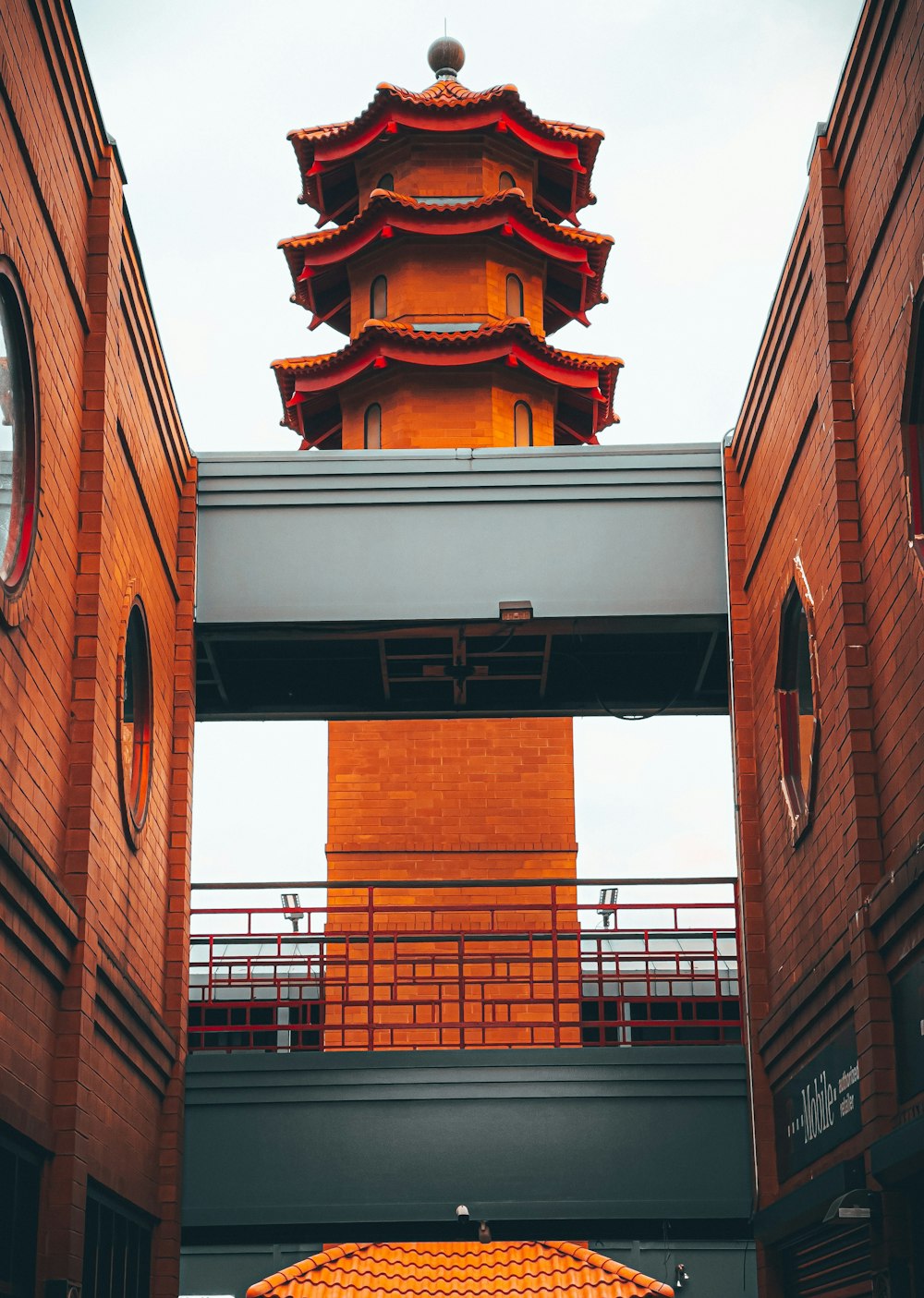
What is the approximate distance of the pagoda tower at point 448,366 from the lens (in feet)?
69.5

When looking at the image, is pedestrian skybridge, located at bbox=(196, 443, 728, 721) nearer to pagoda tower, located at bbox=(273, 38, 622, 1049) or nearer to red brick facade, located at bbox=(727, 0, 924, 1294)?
red brick facade, located at bbox=(727, 0, 924, 1294)

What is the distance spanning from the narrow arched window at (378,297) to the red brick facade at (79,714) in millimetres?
14183

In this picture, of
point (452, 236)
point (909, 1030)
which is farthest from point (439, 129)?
point (909, 1030)

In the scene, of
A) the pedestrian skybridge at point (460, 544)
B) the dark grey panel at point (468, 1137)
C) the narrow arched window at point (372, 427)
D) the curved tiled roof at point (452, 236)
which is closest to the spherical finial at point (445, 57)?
the curved tiled roof at point (452, 236)

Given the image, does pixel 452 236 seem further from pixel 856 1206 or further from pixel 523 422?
pixel 856 1206

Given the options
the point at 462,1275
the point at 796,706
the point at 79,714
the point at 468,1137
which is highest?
the point at 796,706

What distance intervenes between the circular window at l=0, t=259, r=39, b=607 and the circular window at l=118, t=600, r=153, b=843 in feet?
7.97

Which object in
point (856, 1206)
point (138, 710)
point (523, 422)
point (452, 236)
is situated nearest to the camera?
point (856, 1206)

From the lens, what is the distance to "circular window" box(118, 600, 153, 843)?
11000 millimetres

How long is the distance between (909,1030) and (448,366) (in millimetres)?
17171

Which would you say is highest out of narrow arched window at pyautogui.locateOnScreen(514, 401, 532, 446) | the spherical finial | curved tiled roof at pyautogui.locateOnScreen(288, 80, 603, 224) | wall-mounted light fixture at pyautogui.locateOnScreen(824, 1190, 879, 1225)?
the spherical finial

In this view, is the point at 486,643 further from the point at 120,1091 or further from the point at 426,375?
the point at 426,375

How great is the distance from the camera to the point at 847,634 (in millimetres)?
9109

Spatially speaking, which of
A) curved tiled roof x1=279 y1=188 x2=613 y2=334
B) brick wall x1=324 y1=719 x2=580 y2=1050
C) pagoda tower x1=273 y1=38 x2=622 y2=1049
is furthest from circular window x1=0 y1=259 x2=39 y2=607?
curved tiled roof x1=279 y1=188 x2=613 y2=334
